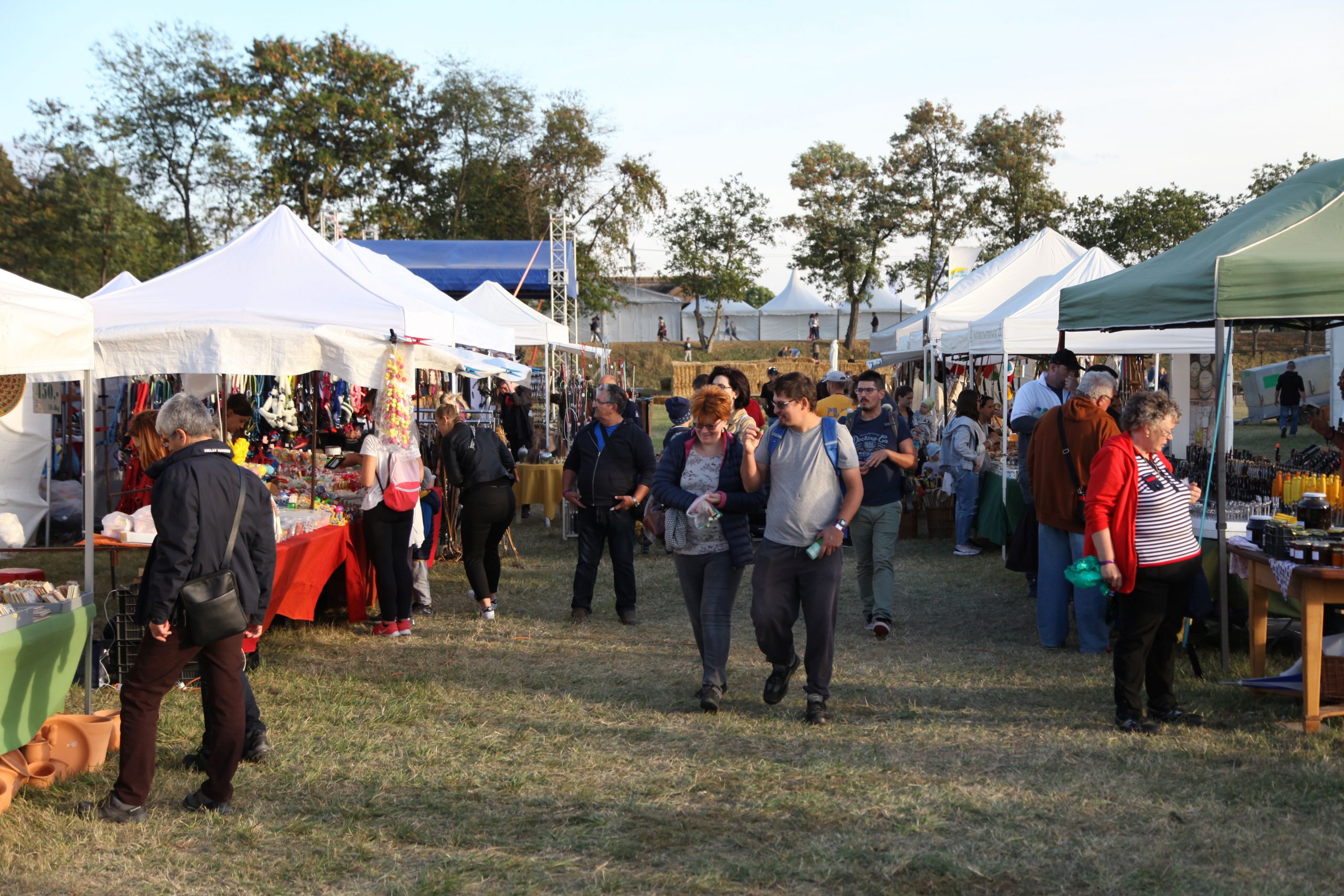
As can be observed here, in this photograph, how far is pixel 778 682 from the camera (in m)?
5.18

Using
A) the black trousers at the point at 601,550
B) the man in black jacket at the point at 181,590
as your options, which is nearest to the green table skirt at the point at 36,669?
the man in black jacket at the point at 181,590

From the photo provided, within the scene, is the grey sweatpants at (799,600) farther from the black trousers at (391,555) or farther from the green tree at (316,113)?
the green tree at (316,113)

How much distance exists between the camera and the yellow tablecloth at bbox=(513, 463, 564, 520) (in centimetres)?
1130

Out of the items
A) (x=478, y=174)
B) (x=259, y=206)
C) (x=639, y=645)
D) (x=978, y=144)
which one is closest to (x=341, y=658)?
(x=639, y=645)

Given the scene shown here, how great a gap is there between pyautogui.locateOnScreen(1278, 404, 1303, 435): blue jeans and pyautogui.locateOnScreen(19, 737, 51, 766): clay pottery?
2333cm

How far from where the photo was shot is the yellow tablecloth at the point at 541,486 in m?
11.3

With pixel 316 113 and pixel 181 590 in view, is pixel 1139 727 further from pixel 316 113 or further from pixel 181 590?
pixel 316 113

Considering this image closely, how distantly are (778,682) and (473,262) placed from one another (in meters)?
17.3

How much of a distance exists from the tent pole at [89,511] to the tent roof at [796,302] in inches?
1681

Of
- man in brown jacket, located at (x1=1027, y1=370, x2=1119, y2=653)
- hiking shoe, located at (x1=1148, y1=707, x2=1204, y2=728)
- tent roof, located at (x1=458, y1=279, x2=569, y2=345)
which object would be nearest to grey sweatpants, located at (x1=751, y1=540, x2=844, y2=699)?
hiking shoe, located at (x1=1148, y1=707, x2=1204, y2=728)

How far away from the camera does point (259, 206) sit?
31.4 meters

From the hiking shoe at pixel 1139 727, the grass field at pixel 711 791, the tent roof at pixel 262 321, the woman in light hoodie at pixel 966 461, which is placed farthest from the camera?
the woman in light hoodie at pixel 966 461

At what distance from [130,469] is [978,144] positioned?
3544 cm

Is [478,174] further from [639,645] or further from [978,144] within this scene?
[639,645]
